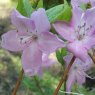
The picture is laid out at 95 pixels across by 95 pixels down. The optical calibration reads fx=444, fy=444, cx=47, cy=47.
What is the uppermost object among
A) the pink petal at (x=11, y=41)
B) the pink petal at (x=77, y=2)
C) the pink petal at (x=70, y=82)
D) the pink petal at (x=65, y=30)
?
the pink petal at (x=77, y=2)

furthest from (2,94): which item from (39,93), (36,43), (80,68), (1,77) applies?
(36,43)

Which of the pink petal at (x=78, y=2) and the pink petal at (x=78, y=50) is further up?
the pink petal at (x=78, y=2)

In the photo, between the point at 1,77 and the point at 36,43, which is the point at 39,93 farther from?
the point at 1,77

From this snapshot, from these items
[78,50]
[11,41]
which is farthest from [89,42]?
[11,41]

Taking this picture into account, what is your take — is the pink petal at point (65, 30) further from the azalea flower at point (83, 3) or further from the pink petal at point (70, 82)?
the pink petal at point (70, 82)

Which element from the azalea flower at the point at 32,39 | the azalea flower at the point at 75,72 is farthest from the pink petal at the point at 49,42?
the azalea flower at the point at 75,72

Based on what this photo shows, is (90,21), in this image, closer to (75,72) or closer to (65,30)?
(65,30)

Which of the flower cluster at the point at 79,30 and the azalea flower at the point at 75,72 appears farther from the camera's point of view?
the azalea flower at the point at 75,72
